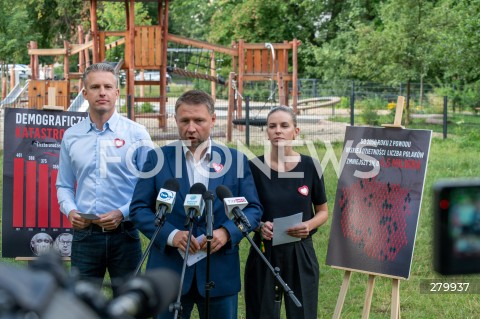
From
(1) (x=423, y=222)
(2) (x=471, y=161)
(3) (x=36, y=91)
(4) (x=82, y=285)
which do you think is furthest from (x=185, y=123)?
(3) (x=36, y=91)

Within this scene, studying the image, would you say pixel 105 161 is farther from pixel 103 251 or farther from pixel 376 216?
pixel 376 216

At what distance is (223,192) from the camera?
4.39m

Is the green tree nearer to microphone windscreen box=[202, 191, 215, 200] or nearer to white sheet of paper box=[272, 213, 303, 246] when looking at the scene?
white sheet of paper box=[272, 213, 303, 246]

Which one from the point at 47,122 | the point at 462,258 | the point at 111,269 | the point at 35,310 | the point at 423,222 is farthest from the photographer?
the point at 423,222

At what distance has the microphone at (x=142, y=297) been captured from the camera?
5.37ft

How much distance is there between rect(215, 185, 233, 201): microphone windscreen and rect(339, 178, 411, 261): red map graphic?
2.22m

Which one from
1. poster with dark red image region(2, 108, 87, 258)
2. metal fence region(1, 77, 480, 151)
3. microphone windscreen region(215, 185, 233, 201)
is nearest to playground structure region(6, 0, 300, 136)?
metal fence region(1, 77, 480, 151)

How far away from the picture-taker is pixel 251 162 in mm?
5496

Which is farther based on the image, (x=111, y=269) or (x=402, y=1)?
(x=402, y=1)

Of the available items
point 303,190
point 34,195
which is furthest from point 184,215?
point 34,195

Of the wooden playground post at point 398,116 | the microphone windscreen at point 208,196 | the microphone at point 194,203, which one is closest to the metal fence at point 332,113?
the wooden playground post at point 398,116

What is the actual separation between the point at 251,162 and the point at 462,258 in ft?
12.9

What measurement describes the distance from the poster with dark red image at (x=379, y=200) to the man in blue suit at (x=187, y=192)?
175 centimetres

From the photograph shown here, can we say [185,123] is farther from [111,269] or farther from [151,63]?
[151,63]
